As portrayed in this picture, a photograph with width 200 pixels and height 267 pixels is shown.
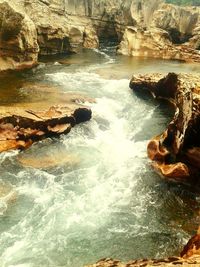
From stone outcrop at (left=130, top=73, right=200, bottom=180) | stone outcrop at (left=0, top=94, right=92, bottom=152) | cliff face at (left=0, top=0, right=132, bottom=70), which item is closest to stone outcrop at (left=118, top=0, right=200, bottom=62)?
cliff face at (left=0, top=0, right=132, bottom=70)

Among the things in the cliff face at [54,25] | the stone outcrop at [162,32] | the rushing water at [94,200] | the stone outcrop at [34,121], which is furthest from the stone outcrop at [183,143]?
the stone outcrop at [162,32]

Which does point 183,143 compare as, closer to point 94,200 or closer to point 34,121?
point 94,200

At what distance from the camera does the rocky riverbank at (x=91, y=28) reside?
1128 inches

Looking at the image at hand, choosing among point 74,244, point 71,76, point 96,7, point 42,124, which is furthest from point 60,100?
point 96,7

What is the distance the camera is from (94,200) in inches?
516

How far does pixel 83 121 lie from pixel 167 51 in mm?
21348

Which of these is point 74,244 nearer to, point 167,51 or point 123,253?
point 123,253

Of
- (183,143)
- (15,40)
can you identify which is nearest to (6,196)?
(183,143)

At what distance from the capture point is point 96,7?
47.5 m

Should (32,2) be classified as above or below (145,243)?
above

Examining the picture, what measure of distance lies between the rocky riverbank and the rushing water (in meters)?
8.66

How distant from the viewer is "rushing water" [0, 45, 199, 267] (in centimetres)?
1082

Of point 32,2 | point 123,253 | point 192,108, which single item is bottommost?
point 123,253

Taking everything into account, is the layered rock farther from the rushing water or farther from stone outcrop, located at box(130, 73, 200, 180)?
stone outcrop, located at box(130, 73, 200, 180)
